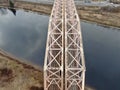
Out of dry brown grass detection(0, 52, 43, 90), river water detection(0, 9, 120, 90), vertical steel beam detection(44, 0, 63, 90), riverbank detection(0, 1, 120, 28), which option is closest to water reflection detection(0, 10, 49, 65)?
river water detection(0, 9, 120, 90)

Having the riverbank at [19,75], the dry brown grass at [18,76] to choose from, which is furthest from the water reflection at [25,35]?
the dry brown grass at [18,76]

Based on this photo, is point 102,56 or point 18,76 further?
point 102,56

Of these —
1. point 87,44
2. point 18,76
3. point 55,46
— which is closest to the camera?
point 18,76

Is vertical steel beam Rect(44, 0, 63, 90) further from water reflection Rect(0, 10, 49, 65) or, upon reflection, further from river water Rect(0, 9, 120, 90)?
water reflection Rect(0, 10, 49, 65)

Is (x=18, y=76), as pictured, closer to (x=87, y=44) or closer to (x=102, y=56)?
(x=102, y=56)

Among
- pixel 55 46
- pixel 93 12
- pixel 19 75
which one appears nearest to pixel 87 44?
pixel 55 46

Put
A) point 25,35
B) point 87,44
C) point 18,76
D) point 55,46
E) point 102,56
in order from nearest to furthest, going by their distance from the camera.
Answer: point 18,76 → point 55,46 → point 102,56 → point 87,44 → point 25,35

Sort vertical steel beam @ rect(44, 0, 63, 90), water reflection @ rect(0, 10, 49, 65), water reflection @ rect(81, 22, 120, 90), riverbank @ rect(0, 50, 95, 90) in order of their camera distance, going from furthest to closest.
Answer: water reflection @ rect(0, 10, 49, 65), water reflection @ rect(81, 22, 120, 90), riverbank @ rect(0, 50, 95, 90), vertical steel beam @ rect(44, 0, 63, 90)

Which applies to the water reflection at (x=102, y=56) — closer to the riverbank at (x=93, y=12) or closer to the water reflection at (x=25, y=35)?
the riverbank at (x=93, y=12)
